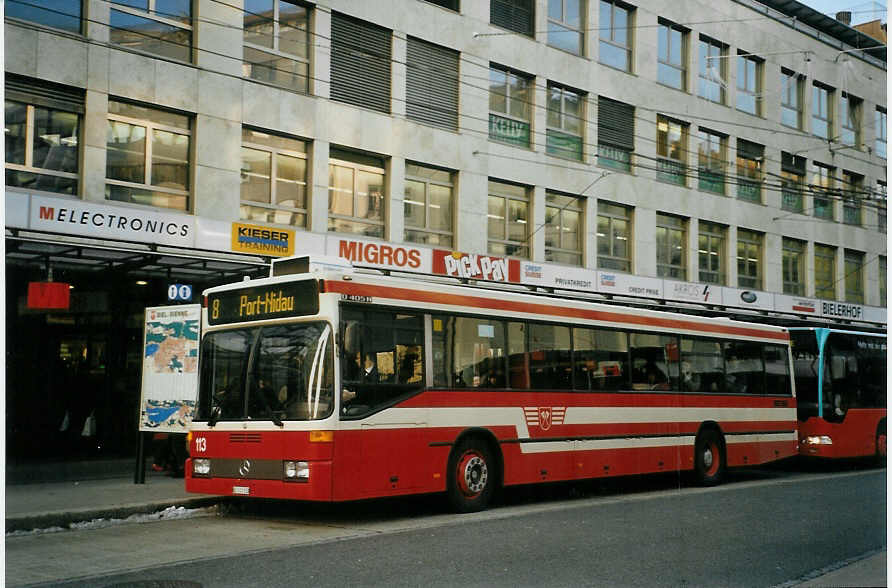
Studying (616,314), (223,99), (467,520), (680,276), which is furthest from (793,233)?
(467,520)

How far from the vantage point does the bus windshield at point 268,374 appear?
1142 cm

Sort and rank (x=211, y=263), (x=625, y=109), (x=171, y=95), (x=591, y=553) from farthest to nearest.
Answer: (x=625, y=109)
(x=171, y=95)
(x=211, y=263)
(x=591, y=553)

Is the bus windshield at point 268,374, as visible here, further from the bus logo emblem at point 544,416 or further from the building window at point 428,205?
the building window at point 428,205

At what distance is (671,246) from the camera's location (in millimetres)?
27531

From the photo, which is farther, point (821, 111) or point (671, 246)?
point (671, 246)

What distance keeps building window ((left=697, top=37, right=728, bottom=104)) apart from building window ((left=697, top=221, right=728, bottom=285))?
16.7ft

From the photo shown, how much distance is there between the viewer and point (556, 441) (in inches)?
563

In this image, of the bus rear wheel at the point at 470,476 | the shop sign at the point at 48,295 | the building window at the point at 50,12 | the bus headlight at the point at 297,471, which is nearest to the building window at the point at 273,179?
the building window at the point at 50,12

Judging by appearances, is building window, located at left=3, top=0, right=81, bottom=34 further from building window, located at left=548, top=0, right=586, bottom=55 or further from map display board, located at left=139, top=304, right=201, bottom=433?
building window, located at left=548, top=0, right=586, bottom=55

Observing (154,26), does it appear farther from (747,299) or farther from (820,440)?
(747,299)

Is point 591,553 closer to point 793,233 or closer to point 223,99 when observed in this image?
point 223,99

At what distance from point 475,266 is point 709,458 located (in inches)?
302

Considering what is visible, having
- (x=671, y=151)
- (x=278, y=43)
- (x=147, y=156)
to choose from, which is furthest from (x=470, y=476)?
(x=671, y=151)

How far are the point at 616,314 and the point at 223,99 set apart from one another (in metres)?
8.34
